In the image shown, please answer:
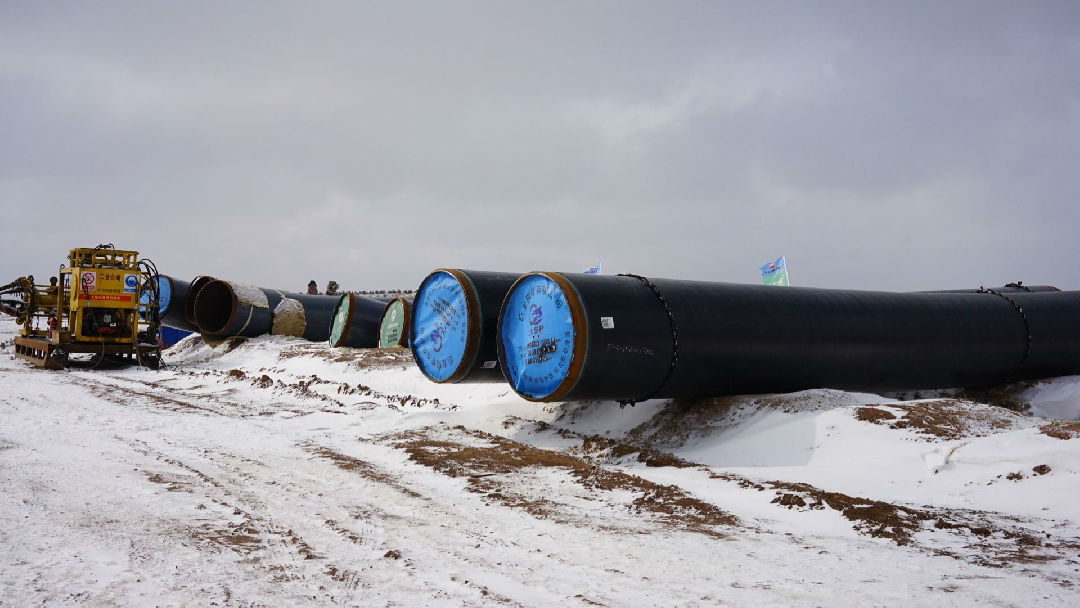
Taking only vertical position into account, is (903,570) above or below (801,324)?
below

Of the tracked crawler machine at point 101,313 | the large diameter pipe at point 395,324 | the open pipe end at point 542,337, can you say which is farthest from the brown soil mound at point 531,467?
the tracked crawler machine at point 101,313

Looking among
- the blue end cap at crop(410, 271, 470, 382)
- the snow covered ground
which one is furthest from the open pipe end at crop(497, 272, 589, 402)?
the snow covered ground

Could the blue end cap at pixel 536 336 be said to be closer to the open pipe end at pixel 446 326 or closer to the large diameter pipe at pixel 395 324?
the open pipe end at pixel 446 326

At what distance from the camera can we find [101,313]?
17875 mm

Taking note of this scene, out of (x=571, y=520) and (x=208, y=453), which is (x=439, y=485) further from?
(x=208, y=453)

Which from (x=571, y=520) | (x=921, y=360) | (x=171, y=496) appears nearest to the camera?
(x=571, y=520)

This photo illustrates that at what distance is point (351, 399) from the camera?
12094 millimetres

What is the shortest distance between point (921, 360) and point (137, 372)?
16424 mm

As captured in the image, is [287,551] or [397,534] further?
[397,534]

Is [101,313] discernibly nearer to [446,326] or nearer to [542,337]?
[446,326]

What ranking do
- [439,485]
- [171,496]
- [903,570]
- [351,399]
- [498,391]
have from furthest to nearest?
1. [351,399]
2. [498,391]
3. [439,485]
4. [171,496]
5. [903,570]

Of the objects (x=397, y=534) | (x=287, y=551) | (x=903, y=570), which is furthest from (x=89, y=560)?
(x=903, y=570)

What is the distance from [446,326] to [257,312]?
12860 millimetres

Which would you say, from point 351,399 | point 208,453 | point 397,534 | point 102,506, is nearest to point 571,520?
point 397,534
